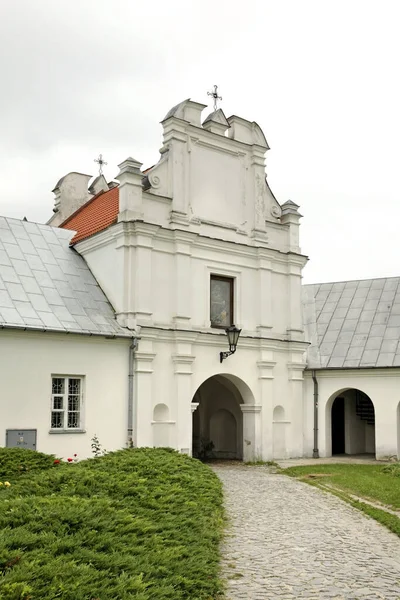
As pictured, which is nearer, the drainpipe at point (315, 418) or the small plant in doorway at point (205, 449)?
the drainpipe at point (315, 418)

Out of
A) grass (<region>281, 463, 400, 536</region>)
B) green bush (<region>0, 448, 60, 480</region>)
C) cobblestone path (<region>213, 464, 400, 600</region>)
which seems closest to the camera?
cobblestone path (<region>213, 464, 400, 600</region>)

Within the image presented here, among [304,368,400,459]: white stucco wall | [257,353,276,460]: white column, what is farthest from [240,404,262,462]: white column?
[304,368,400,459]: white stucco wall

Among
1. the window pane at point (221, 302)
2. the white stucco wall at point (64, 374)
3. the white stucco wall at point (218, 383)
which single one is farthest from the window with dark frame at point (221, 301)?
the white stucco wall at point (64, 374)

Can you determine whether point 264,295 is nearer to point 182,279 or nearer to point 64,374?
point 182,279

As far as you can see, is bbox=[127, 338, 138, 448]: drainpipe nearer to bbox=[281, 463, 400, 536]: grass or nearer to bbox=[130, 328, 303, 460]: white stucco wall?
bbox=[130, 328, 303, 460]: white stucco wall

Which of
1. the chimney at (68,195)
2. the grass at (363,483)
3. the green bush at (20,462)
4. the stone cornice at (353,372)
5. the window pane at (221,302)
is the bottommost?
the grass at (363,483)

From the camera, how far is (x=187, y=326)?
60.8 ft

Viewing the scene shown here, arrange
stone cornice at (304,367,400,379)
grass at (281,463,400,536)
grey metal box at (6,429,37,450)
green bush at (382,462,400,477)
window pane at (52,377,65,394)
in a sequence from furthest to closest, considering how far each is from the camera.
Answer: stone cornice at (304,367,400,379), green bush at (382,462,400,477), window pane at (52,377,65,394), grey metal box at (6,429,37,450), grass at (281,463,400,536)

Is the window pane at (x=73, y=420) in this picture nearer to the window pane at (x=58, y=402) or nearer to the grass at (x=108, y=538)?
the window pane at (x=58, y=402)

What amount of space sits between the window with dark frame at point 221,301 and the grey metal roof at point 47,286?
3.38 m

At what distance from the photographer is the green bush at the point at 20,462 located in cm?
1068

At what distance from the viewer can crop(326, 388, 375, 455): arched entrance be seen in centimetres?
2406

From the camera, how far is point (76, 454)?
16031 millimetres

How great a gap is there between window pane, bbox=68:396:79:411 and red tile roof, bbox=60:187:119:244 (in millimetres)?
4875
